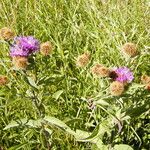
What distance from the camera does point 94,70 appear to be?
5.58ft

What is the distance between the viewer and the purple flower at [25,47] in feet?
5.72

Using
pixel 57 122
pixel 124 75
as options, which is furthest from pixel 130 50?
pixel 57 122

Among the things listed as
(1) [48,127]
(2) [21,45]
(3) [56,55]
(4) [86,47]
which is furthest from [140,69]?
A: (2) [21,45]

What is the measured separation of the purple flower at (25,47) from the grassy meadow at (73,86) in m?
0.03

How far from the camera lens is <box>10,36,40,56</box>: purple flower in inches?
68.6

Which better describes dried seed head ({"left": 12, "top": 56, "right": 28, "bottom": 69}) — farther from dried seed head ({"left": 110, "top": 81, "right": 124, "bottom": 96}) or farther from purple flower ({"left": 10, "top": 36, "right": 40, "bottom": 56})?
dried seed head ({"left": 110, "top": 81, "right": 124, "bottom": 96})

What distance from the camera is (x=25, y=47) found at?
5.75 ft

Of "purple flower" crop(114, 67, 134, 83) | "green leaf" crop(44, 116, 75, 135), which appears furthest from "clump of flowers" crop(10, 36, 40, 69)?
"purple flower" crop(114, 67, 134, 83)

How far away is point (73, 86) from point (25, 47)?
2.03 ft

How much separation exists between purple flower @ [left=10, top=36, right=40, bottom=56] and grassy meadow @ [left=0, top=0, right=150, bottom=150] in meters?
0.03

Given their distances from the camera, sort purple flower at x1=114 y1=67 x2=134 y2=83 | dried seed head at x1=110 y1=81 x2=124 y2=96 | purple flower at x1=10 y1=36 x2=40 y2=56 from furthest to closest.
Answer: purple flower at x1=10 y1=36 x2=40 y2=56 < purple flower at x1=114 y1=67 x2=134 y2=83 < dried seed head at x1=110 y1=81 x2=124 y2=96

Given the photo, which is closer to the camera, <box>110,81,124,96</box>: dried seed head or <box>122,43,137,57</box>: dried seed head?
<box>110,81,124,96</box>: dried seed head

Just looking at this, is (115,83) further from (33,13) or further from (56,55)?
(33,13)

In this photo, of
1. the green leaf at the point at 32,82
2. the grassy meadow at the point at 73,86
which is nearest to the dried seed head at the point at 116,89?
the grassy meadow at the point at 73,86
